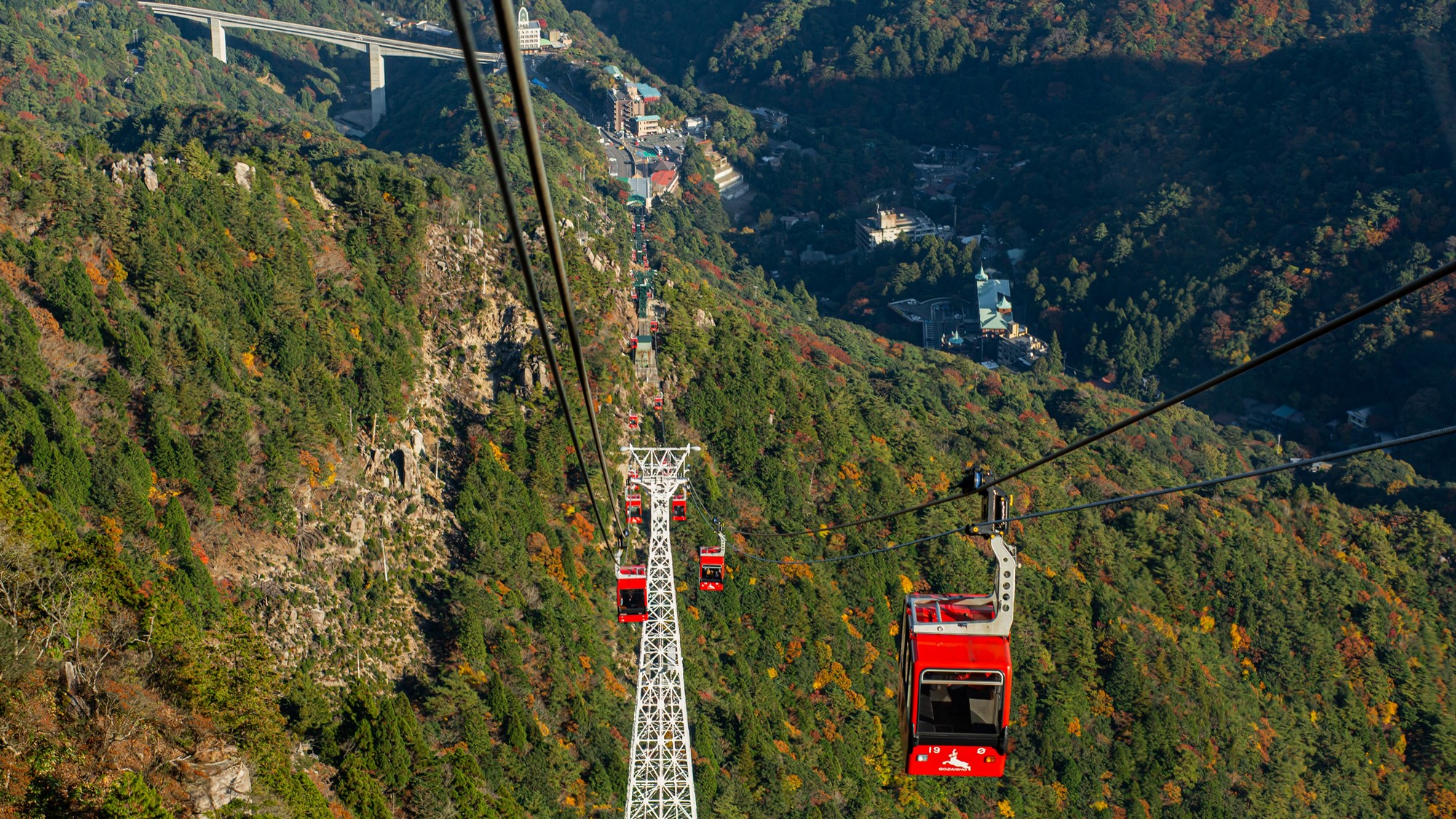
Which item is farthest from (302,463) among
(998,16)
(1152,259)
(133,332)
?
(998,16)

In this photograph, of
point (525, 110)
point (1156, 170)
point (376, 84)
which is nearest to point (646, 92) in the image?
point (376, 84)

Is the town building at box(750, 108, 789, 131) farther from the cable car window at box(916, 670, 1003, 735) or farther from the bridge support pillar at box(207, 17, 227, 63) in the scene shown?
the cable car window at box(916, 670, 1003, 735)

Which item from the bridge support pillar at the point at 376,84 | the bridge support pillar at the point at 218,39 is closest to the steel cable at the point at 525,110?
the bridge support pillar at the point at 376,84

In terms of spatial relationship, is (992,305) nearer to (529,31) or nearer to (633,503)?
(529,31)

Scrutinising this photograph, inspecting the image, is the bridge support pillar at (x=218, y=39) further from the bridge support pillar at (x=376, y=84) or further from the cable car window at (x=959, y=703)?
the cable car window at (x=959, y=703)

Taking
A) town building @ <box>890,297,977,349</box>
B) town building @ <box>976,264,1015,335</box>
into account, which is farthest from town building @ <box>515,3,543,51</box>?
town building @ <box>976,264,1015,335</box>

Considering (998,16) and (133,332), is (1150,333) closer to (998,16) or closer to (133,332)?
(998,16)

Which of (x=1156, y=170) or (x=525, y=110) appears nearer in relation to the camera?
(x=525, y=110)
